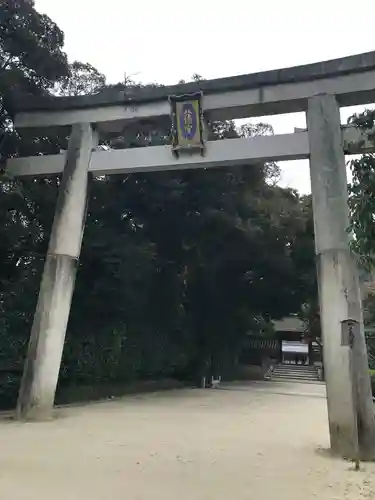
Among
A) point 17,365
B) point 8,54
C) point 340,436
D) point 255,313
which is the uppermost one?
point 8,54

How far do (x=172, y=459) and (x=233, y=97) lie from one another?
5207 millimetres

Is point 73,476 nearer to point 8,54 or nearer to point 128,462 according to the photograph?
point 128,462

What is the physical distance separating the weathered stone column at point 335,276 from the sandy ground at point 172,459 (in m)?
0.54

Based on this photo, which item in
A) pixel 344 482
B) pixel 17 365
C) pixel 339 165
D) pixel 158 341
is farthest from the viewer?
pixel 158 341

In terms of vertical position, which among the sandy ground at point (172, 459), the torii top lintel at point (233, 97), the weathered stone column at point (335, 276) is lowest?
the sandy ground at point (172, 459)

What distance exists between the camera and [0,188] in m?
9.41

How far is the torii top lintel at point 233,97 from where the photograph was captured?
7.46 meters

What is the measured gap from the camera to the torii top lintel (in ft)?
24.5

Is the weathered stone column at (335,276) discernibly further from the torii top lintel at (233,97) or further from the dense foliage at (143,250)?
the dense foliage at (143,250)

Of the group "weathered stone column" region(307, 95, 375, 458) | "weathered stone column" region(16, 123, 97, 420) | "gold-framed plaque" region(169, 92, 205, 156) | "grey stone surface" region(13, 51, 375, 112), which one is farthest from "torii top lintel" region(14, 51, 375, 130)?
"weathered stone column" region(16, 123, 97, 420)

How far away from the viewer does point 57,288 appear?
27.3 feet

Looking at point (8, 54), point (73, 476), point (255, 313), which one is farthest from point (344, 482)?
point (255, 313)

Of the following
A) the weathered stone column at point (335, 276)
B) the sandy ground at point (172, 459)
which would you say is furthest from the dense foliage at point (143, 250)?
the weathered stone column at point (335, 276)

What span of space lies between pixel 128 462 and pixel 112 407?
4.90m
